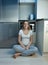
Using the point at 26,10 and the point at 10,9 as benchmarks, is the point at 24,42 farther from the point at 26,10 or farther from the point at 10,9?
the point at 26,10

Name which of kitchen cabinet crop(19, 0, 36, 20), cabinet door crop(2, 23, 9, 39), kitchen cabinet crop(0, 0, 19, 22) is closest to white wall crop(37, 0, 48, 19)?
kitchen cabinet crop(19, 0, 36, 20)

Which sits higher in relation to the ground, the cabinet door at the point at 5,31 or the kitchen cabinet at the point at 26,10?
the kitchen cabinet at the point at 26,10

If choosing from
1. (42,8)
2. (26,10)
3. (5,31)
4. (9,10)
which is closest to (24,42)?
(5,31)

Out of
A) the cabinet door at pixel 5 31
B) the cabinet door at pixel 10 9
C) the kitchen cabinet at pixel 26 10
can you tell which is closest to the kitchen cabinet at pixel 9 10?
the cabinet door at pixel 10 9

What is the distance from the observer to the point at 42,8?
441 cm

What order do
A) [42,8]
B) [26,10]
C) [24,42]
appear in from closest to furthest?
[24,42] < [42,8] < [26,10]

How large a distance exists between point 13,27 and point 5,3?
0.70 m

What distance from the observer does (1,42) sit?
4145 mm

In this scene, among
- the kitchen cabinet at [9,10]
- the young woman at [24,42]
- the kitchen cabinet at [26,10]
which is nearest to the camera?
the young woman at [24,42]

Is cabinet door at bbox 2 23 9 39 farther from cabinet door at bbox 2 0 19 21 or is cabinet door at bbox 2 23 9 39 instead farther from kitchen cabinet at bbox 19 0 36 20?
kitchen cabinet at bbox 19 0 36 20

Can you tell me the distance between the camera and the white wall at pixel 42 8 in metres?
4.36

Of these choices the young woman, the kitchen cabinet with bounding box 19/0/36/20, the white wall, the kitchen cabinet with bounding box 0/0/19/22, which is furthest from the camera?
the kitchen cabinet with bounding box 19/0/36/20

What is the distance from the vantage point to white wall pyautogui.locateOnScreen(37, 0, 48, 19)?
436 centimetres

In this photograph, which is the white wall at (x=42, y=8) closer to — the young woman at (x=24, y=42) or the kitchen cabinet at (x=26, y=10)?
the kitchen cabinet at (x=26, y=10)
